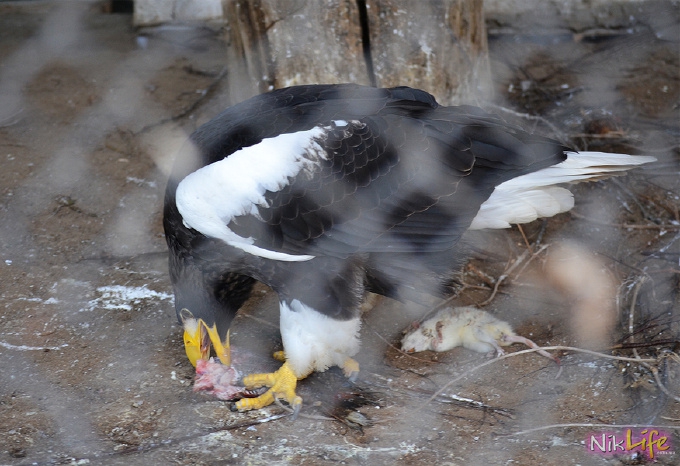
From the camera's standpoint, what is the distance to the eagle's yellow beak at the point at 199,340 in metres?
1.74

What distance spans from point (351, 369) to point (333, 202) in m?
0.42

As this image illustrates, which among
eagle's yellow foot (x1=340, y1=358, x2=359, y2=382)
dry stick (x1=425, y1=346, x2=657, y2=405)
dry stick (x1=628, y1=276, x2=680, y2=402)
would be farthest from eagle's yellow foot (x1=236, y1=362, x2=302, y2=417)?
dry stick (x1=628, y1=276, x2=680, y2=402)

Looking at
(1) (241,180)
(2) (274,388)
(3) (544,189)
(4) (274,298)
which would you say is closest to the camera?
(1) (241,180)

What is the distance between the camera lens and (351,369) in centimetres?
178

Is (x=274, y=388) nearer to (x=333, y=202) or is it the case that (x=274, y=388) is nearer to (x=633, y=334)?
(x=333, y=202)

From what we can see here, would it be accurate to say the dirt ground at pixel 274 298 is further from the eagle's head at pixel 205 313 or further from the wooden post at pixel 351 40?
the wooden post at pixel 351 40

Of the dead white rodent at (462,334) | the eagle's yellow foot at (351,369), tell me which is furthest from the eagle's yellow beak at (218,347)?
the dead white rodent at (462,334)

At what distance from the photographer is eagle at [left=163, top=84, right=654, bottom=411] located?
5.20 feet

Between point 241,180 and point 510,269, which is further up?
point 241,180

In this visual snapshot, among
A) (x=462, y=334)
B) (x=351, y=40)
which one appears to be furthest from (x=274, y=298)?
(x=351, y=40)

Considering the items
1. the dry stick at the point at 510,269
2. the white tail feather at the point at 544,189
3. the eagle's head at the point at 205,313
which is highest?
the white tail feather at the point at 544,189

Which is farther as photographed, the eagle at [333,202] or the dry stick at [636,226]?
the dry stick at [636,226]

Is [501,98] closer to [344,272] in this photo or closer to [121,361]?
[344,272]

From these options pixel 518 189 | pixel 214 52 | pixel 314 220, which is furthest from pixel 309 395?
pixel 214 52
